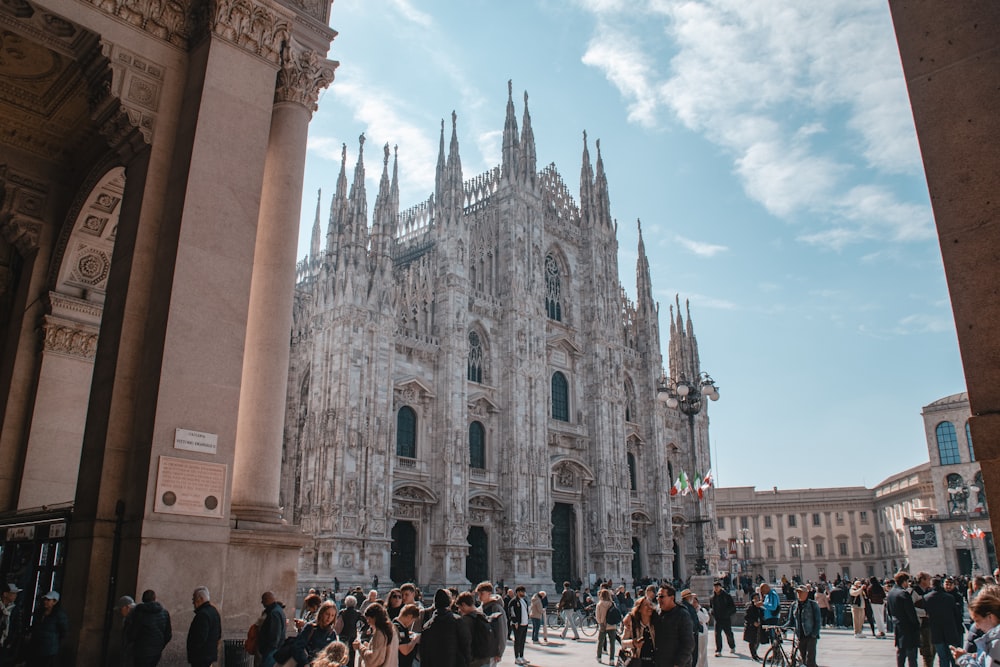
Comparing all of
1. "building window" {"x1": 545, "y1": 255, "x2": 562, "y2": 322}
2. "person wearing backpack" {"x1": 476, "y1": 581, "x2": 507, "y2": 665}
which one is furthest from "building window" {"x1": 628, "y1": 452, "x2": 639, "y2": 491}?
"person wearing backpack" {"x1": 476, "y1": 581, "x2": 507, "y2": 665}

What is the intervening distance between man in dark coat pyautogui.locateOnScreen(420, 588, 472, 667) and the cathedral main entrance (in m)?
32.8

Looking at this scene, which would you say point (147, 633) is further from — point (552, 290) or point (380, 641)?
point (552, 290)

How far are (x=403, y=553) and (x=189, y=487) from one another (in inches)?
981

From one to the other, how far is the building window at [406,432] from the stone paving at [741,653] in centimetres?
1441

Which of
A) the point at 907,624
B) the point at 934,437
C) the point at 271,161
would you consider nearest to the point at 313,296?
the point at 271,161

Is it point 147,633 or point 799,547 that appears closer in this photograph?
point 147,633

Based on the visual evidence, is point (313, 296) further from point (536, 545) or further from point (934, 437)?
point (934, 437)

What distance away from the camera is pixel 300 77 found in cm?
1041

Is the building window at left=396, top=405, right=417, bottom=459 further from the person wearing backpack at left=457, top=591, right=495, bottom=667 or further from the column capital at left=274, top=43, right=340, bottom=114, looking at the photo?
the person wearing backpack at left=457, top=591, right=495, bottom=667

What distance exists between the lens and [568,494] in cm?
3956

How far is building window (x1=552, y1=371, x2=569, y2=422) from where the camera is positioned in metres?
41.0

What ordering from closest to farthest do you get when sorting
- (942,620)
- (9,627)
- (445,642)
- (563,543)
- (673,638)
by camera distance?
(445,642)
(673,638)
(9,627)
(942,620)
(563,543)

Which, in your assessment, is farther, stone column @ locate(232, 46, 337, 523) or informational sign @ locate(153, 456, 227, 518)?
stone column @ locate(232, 46, 337, 523)

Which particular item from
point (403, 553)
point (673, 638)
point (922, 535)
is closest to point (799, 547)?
point (922, 535)
